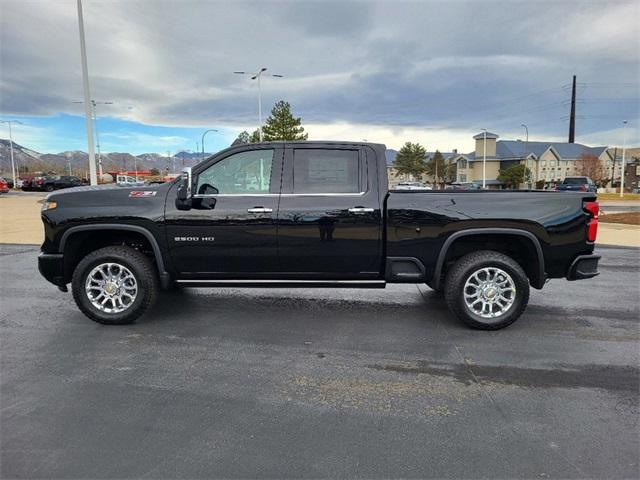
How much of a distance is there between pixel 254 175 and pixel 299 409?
2.64 m

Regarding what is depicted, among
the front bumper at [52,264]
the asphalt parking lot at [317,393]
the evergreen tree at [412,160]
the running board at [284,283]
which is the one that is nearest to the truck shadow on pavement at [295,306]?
the asphalt parking lot at [317,393]

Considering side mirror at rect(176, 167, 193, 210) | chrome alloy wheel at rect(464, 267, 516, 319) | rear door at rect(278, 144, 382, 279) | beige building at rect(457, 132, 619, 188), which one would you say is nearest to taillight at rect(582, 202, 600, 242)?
chrome alloy wheel at rect(464, 267, 516, 319)

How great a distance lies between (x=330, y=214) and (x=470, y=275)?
1.60 metres

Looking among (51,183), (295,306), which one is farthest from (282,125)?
(295,306)

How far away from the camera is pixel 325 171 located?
509 centimetres

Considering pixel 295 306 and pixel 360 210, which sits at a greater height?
pixel 360 210

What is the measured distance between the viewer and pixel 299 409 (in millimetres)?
3324

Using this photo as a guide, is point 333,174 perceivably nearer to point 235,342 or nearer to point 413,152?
point 235,342

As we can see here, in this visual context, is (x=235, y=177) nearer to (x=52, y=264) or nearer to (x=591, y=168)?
(x=52, y=264)

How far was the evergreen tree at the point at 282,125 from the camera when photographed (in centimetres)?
4059

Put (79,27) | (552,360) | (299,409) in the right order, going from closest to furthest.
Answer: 1. (299,409)
2. (552,360)
3. (79,27)

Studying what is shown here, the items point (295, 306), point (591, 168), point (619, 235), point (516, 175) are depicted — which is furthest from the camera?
point (591, 168)

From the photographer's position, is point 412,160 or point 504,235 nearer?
point 504,235

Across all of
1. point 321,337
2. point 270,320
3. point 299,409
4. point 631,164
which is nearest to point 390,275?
point 321,337
